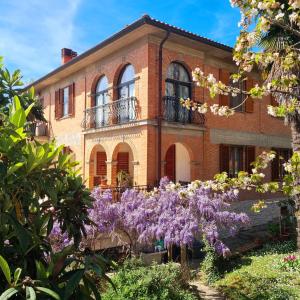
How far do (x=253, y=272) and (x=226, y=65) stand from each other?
9.69 metres

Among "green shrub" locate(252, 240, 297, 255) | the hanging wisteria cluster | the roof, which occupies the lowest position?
"green shrub" locate(252, 240, 297, 255)

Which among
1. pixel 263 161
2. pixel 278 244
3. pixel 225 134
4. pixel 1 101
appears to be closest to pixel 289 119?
pixel 278 244

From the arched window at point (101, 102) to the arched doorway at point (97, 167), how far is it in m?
1.35

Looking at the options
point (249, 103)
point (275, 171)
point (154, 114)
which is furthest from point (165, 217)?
point (275, 171)

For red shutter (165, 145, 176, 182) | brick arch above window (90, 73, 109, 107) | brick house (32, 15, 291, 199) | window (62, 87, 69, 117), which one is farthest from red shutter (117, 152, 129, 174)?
window (62, 87, 69, 117)

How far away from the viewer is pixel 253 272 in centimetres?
958

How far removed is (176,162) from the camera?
17.9 meters

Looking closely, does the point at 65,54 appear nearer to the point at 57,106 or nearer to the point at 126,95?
the point at 57,106

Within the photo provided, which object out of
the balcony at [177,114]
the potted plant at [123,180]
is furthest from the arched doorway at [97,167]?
the balcony at [177,114]

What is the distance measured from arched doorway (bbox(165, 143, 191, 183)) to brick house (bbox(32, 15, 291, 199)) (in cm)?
5

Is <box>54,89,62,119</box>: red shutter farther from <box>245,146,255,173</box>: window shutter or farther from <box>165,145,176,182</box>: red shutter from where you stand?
<box>245,146,255,173</box>: window shutter

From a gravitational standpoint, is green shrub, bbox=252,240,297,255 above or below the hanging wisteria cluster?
below

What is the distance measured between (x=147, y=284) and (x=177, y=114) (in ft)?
Result: 28.0

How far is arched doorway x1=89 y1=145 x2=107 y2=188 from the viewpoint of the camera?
57.8 feet
